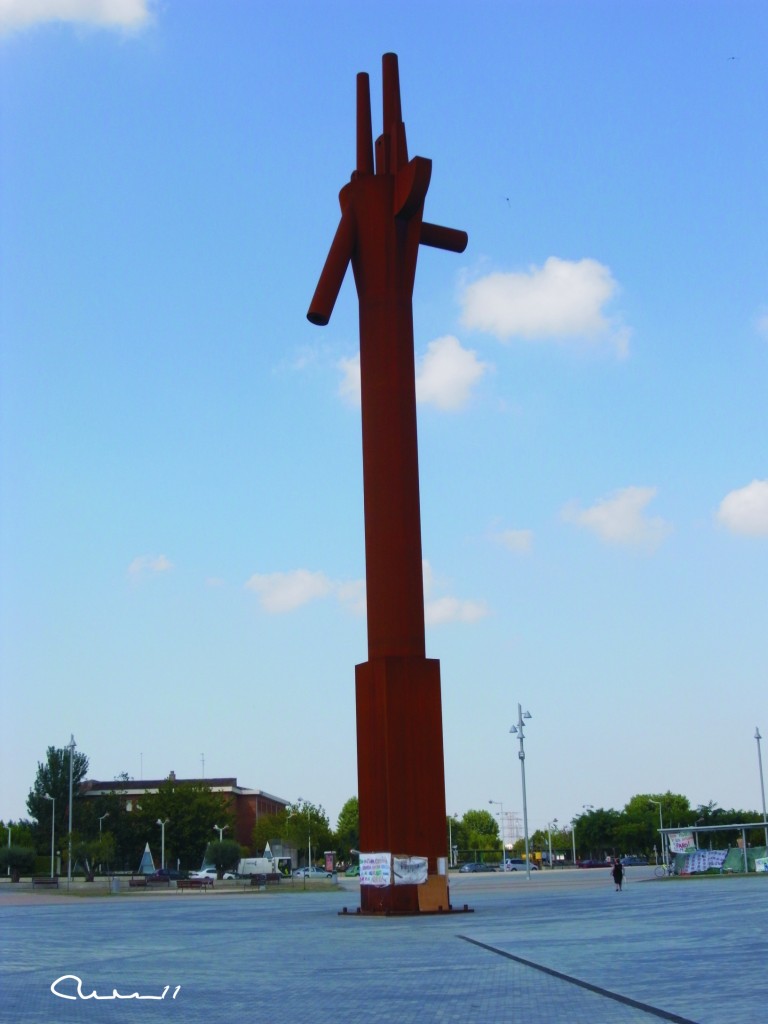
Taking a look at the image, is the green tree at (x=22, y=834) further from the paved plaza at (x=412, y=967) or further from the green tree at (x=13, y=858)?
the paved plaza at (x=412, y=967)

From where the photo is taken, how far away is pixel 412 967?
15.2 m

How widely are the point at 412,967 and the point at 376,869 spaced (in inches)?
471

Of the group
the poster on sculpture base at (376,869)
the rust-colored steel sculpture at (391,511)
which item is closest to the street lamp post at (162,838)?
the poster on sculpture base at (376,869)

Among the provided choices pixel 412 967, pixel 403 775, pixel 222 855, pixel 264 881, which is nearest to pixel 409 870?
pixel 403 775

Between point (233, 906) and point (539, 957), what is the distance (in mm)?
24877

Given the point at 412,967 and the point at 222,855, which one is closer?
the point at 412,967

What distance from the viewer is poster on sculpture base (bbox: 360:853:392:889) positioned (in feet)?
87.2

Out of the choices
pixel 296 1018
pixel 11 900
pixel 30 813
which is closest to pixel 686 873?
pixel 11 900

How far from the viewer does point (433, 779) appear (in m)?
27.2

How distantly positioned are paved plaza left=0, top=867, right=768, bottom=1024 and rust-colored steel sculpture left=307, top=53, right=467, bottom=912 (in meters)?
2.24

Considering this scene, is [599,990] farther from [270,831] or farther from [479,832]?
[479,832]

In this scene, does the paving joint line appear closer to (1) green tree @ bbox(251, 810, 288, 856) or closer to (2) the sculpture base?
(2) the sculpture base

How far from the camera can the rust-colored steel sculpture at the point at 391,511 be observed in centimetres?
2691

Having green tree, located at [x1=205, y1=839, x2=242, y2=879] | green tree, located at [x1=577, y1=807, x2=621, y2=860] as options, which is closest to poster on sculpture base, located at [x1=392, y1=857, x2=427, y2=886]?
green tree, located at [x1=205, y1=839, x2=242, y2=879]
